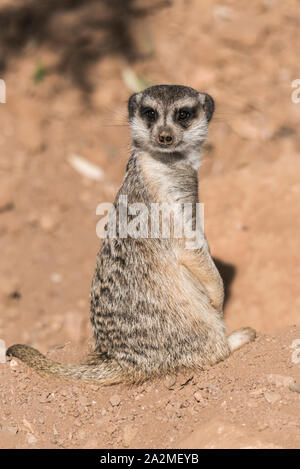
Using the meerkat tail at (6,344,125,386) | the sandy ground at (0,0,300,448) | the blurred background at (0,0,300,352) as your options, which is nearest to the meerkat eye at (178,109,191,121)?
the sandy ground at (0,0,300,448)

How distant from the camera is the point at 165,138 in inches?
110

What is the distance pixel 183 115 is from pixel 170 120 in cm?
9

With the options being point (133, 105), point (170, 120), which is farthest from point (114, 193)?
point (170, 120)

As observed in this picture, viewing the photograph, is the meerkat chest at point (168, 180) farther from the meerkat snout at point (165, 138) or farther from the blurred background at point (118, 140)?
the blurred background at point (118, 140)

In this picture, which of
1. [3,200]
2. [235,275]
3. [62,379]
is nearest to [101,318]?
Answer: [62,379]

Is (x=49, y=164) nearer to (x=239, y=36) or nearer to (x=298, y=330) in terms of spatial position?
(x=239, y=36)

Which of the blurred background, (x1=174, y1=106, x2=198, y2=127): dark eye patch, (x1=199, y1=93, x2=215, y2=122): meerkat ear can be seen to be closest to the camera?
(x1=174, y1=106, x2=198, y2=127): dark eye patch

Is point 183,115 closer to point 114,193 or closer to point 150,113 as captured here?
point 150,113

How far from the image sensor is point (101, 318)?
292 centimetres

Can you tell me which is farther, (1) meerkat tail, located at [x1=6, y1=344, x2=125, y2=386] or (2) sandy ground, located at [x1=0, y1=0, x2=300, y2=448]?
(1) meerkat tail, located at [x1=6, y1=344, x2=125, y2=386]

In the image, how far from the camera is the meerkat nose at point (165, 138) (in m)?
2.80

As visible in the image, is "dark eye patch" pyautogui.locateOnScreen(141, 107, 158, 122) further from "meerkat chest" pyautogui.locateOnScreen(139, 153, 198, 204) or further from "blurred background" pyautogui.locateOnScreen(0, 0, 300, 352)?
"blurred background" pyautogui.locateOnScreen(0, 0, 300, 352)

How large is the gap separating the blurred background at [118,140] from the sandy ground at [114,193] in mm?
Answer: 12

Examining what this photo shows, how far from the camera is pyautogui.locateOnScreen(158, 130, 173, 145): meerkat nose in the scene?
280 centimetres
